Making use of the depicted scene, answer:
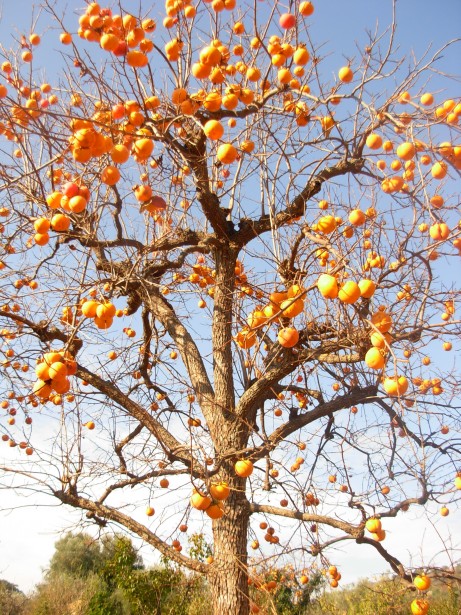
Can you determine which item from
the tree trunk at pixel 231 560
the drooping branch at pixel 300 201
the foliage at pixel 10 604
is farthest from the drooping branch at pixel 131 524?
the foliage at pixel 10 604

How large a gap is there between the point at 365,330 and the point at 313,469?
1761mm

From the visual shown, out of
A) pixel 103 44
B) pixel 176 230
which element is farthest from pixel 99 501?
pixel 103 44

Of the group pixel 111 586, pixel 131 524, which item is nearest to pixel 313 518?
pixel 131 524

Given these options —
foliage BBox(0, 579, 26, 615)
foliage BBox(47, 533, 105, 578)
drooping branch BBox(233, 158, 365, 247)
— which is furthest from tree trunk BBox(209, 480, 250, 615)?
foliage BBox(47, 533, 105, 578)

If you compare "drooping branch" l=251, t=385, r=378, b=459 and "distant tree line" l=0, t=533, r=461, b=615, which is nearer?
"drooping branch" l=251, t=385, r=378, b=459

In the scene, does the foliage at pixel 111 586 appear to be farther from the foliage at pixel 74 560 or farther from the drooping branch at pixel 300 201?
the drooping branch at pixel 300 201

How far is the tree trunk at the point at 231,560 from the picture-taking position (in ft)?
10.2

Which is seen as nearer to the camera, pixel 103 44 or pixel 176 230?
pixel 103 44

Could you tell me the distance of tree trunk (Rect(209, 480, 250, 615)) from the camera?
3.11 meters

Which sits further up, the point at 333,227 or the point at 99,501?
the point at 333,227

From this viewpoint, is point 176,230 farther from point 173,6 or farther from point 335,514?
point 335,514

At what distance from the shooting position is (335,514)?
3.94 meters

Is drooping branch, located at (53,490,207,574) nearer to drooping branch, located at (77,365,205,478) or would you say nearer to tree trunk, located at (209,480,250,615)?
tree trunk, located at (209,480,250,615)

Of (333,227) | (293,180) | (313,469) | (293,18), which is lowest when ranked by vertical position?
(313,469)
